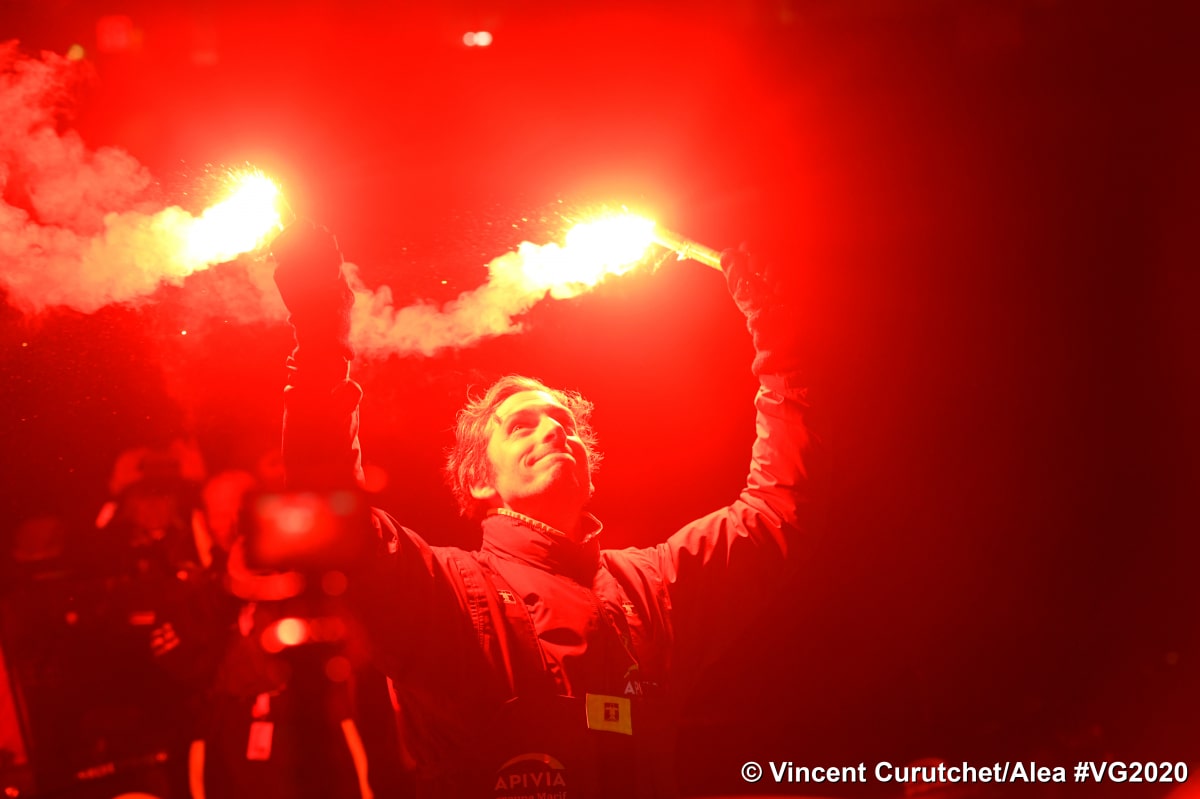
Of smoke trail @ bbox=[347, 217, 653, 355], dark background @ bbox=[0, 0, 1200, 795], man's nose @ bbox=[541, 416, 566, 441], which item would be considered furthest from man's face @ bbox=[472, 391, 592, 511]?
smoke trail @ bbox=[347, 217, 653, 355]

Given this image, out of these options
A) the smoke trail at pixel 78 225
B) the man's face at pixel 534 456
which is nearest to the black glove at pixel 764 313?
the man's face at pixel 534 456

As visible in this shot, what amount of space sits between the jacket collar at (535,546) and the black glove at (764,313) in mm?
778

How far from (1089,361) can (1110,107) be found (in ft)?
3.35

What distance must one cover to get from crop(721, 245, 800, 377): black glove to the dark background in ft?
0.36

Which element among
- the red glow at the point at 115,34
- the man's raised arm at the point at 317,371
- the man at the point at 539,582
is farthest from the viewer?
the red glow at the point at 115,34

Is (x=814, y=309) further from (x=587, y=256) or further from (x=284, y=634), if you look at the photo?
(x=284, y=634)

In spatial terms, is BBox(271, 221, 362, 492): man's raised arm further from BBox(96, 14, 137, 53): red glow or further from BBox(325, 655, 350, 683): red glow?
BBox(96, 14, 137, 53): red glow

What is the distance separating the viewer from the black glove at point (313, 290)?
217cm

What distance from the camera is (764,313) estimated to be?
2801 millimetres

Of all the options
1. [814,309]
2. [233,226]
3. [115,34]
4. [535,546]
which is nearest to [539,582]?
[535,546]

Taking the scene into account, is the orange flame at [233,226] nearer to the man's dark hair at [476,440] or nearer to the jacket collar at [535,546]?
the man's dark hair at [476,440]

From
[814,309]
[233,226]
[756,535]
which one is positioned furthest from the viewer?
[814,309]

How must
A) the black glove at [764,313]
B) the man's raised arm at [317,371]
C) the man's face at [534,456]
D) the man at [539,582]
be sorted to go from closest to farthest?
the man's raised arm at [317,371] < the man at [539,582] < the man's face at [534,456] < the black glove at [764,313]

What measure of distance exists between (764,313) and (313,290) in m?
1.31
